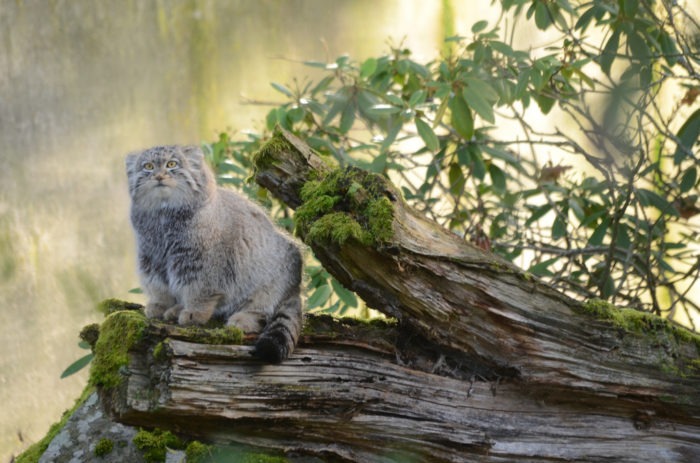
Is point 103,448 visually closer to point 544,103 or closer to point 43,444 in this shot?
point 43,444

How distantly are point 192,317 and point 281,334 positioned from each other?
0.56 meters

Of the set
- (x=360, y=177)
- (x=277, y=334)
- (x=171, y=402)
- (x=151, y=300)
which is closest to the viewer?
(x=171, y=402)

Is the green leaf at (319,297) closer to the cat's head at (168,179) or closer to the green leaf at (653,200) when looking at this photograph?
the cat's head at (168,179)

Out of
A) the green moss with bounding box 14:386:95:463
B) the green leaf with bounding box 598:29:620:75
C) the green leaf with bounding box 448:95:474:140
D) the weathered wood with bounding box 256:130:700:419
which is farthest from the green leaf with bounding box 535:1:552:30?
the green moss with bounding box 14:386:95:463

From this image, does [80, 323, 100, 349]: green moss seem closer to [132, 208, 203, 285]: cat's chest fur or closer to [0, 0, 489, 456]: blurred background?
[132, 208, 203, 285]: cat's chest fur

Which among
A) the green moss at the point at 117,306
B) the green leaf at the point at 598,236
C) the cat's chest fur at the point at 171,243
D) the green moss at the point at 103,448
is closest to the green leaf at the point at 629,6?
the green leaf at the point at 598,236

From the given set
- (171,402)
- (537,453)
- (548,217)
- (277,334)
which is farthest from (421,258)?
(548,217)

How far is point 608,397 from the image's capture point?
3.36 meters

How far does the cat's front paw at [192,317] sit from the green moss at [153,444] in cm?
59

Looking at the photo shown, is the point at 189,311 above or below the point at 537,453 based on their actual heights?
→ above

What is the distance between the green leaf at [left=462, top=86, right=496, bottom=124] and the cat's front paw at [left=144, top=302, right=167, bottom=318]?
213cm

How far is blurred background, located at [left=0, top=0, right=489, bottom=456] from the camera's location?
5.46 metres

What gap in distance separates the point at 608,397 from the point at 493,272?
770mm

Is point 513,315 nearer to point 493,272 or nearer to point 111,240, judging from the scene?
point 493,272
